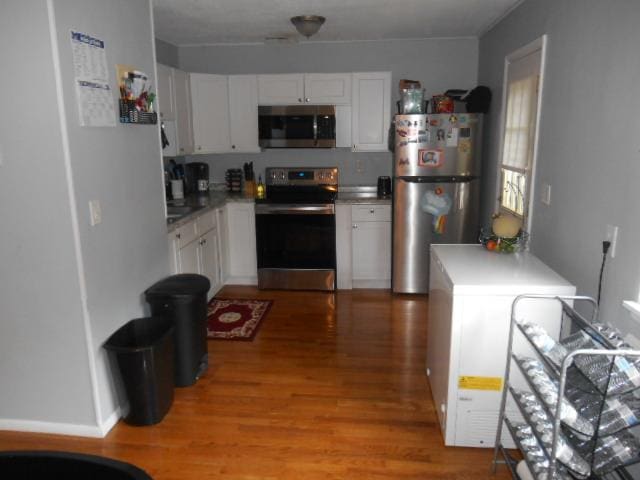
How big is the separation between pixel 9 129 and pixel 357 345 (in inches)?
98.6

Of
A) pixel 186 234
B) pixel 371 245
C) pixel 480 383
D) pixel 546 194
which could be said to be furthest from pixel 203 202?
pixel 480 383

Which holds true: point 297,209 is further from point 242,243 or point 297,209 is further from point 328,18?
point 328,18

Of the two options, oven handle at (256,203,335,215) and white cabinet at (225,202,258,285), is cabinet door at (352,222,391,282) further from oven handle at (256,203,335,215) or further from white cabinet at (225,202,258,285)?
white cabinet at (225,202,258,285)

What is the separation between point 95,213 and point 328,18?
248 cm

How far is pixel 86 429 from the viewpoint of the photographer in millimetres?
2543

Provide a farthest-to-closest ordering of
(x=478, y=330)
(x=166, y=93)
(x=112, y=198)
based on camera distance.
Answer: (x=166, y=93) → (x=112, y=198) → (x=478, y=330)

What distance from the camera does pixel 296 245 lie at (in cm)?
471

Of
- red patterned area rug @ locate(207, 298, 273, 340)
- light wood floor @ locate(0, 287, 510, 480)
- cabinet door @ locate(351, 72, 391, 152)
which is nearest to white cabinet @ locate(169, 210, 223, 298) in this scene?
red patterned area rug @ locate(207, 298, 273, 340)

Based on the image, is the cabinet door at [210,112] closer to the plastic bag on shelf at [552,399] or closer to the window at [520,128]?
the window at [520,128]

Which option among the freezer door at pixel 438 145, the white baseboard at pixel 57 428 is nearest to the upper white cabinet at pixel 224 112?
the freezer door at pixel 438 145

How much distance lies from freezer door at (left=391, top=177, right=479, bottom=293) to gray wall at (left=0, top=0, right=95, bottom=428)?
9.34ft

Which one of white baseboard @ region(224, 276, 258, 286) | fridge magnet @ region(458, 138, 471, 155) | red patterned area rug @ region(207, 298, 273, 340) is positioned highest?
fridge magnet @ region(458, 138, 471, 155)

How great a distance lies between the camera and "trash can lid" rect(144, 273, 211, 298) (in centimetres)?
287

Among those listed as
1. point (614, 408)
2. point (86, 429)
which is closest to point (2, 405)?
point (86, 429)
